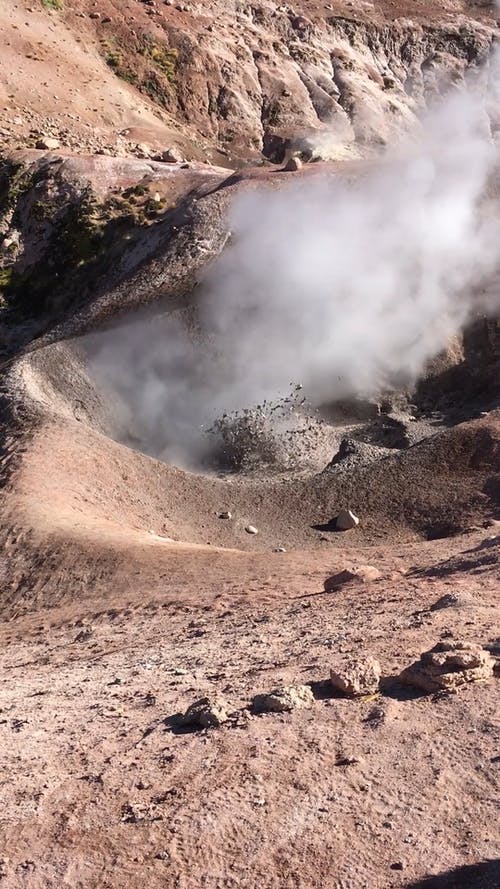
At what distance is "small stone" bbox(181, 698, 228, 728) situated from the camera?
23.3ft

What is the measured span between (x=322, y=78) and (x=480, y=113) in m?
11.2

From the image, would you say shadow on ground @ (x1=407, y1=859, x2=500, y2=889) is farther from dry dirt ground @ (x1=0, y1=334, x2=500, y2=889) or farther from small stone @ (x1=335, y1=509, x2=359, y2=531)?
small stone @ (x1=335, y1=509, x2=359, y2=531)

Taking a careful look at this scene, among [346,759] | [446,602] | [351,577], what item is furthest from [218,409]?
[346,759]

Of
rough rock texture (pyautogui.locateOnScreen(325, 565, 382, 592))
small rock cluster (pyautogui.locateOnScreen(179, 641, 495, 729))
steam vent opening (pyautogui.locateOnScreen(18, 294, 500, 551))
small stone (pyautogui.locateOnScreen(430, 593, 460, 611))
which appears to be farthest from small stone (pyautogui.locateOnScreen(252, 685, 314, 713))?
steam vent opening (pyautogui.locateOnScreen(18, 294, 500, 551))

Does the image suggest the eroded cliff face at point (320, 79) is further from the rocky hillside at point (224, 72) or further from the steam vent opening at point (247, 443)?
the steam vent opening at point (247, 443)

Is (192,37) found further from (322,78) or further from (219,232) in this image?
(219,232)

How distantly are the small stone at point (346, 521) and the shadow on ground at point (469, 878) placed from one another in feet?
40.0

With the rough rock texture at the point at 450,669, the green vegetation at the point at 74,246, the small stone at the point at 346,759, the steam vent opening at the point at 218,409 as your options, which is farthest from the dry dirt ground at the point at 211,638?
the steam vent opening at the point at 218,409

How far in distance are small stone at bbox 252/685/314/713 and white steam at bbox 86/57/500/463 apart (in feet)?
47.1

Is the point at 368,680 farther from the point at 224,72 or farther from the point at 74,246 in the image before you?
the point at 224,72

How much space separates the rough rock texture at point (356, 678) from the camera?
23.7 feet

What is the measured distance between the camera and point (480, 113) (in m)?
57.5

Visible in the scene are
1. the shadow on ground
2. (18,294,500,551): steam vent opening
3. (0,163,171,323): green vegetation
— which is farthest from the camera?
A: (0,163,171,323): green vegetation

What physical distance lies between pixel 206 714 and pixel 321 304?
17014mm
